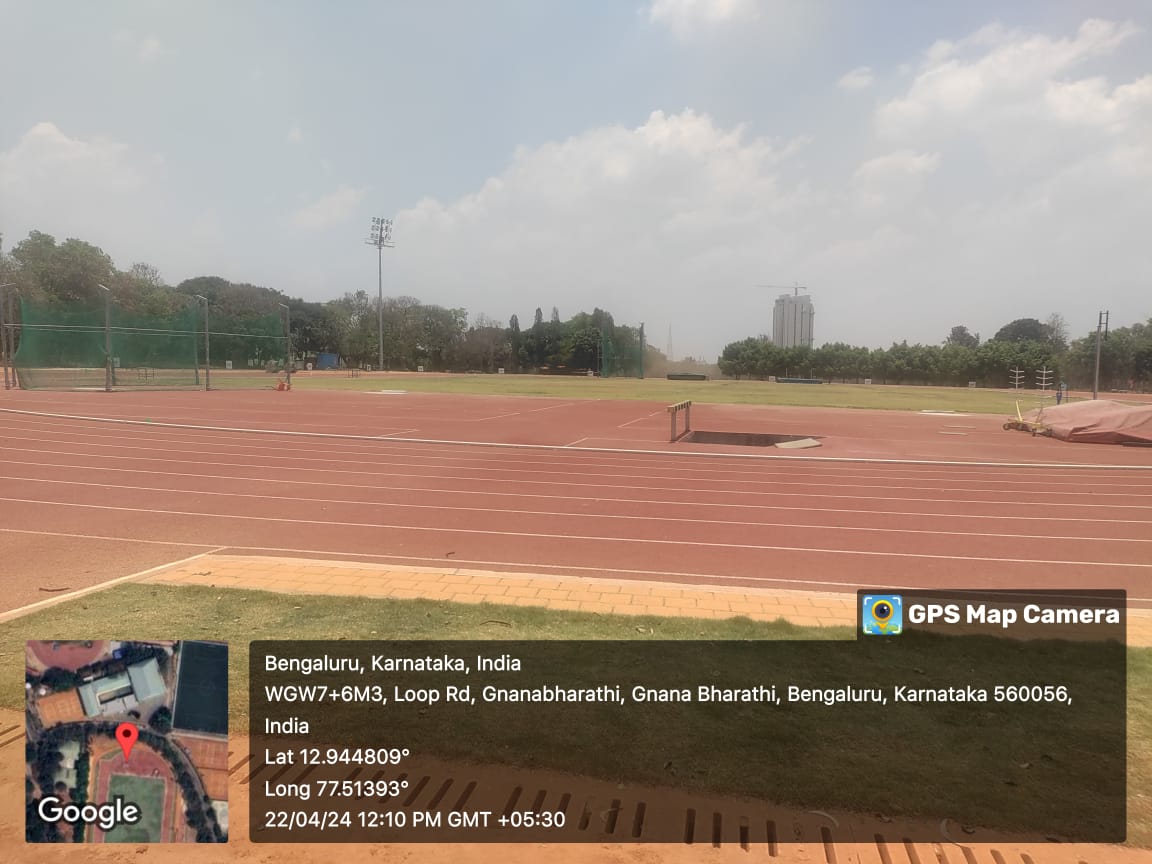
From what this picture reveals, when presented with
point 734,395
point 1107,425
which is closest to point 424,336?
point 734,395

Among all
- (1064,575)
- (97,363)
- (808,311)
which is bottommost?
(1064,575)

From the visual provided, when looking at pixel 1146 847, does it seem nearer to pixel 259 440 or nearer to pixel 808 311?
pixel 259 440

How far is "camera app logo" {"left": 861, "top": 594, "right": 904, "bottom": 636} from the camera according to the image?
14.8ft

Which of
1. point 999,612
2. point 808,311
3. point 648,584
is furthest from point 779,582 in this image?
point 808,311

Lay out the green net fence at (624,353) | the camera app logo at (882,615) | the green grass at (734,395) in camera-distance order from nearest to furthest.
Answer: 1. the camera app logo at (882,615)
2. the green grass at (734,395)
3. the green net fence at (624,353)

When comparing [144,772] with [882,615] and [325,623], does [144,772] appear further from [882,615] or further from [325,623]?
[882,615]

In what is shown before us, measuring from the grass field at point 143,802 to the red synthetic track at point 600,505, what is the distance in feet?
14.1

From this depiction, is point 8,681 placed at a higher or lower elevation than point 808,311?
lower

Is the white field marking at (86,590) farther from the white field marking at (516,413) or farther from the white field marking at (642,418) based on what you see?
the white field marking at (516,413)

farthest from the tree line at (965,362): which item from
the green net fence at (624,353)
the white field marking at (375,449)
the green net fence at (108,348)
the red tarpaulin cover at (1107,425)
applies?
the green net fence at (108,348)

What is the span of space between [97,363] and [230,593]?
34286mm

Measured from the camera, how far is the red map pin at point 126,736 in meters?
2.24

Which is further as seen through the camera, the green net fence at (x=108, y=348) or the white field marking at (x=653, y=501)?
the green net fence at (x=108, y=348)

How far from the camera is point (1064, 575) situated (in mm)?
6746
